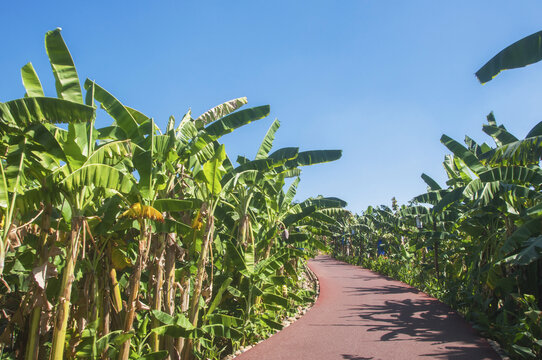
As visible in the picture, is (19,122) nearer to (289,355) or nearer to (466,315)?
(289,355)

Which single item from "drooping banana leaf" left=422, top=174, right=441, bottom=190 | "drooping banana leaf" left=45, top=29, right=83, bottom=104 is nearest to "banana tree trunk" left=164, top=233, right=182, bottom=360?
"drooping banana leaf" left=45, top=29, right=83, bottom=104

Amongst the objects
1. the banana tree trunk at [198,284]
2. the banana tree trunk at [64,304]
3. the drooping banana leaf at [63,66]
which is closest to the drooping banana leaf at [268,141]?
the banana tree trunk at [198,284]

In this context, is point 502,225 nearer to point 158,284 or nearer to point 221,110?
point 221,110

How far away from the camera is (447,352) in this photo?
269 inches

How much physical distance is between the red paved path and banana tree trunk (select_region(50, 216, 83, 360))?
11.2ft

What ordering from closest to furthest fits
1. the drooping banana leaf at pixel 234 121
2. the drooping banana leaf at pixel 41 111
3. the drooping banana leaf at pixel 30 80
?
the drooping banana leaf at pixel 41 111 < the drooping banana leaf at pixel 30 80 < the drooping banana leaf at pixel 234 121

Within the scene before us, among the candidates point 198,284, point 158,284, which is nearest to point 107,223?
point 158,284

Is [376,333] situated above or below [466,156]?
below

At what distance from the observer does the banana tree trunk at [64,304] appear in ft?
15.8

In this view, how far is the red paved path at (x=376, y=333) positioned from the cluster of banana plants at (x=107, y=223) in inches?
34.9

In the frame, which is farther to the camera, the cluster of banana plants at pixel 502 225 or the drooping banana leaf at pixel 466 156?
the drooping banana leaf at pixel 466 156

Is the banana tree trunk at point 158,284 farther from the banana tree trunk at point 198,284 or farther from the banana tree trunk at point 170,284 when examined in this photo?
the banana tree trunk at point 198,284

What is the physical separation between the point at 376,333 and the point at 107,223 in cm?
623

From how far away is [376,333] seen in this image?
27.1ft
